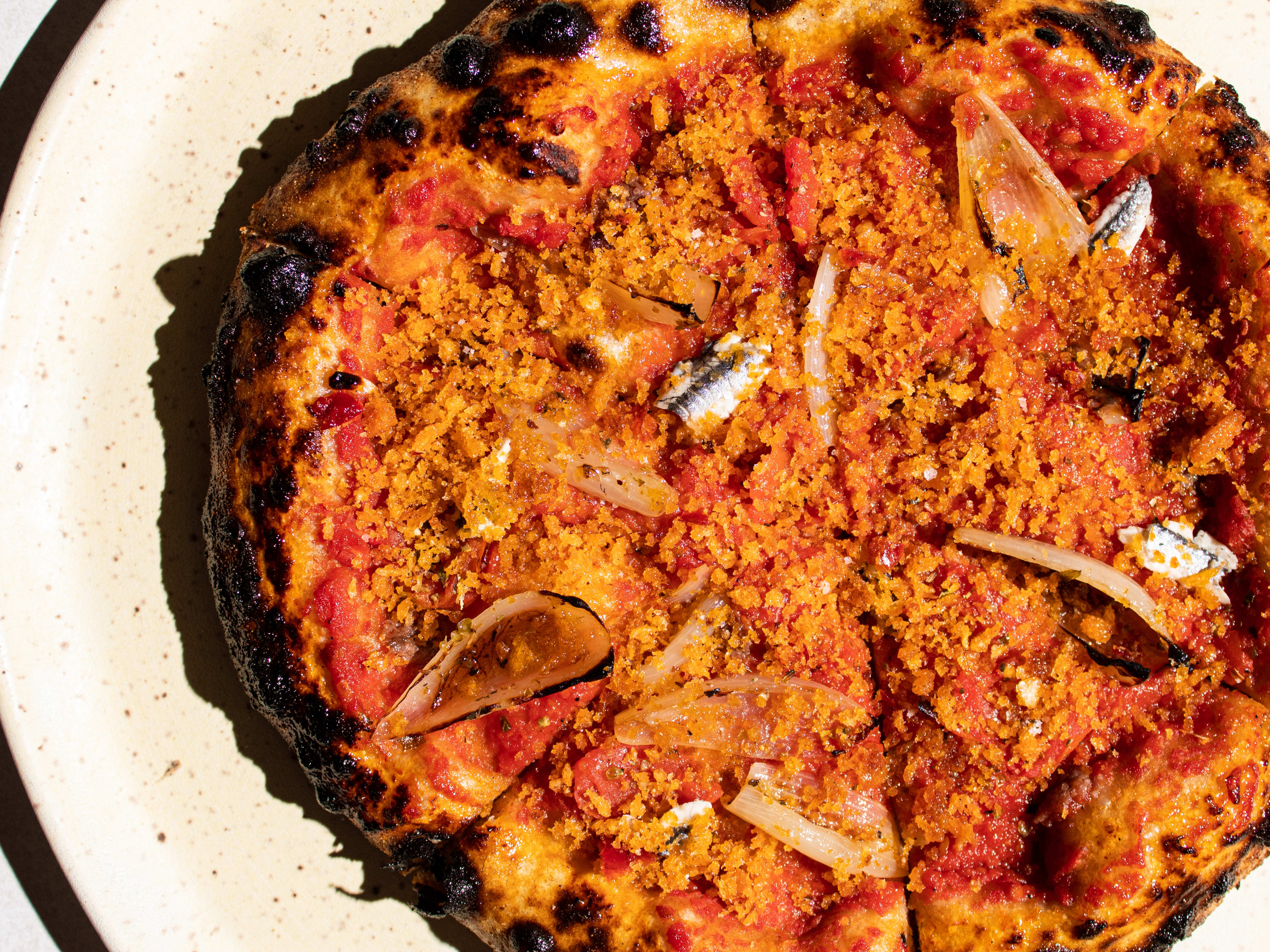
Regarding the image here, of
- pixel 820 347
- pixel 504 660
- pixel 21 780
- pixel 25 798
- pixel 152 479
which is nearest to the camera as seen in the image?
pixel 504 660

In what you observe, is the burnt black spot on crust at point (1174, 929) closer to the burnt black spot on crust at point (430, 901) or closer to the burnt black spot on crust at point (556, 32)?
the burnt black spot on crust at point (430, 901)

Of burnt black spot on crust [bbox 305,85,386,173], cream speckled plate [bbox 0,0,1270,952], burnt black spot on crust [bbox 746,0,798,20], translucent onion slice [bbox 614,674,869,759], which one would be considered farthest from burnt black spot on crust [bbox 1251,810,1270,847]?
burnt black spot on crust [bbox 305,85,386,173]

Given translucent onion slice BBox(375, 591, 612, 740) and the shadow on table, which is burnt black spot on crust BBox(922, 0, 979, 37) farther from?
the shadow on table

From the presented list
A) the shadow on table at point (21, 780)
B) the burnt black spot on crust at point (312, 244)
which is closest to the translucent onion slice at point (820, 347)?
the burnt black spot on crust at point (312, 244)

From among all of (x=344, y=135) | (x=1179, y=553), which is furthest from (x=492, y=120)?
(x=1179, y=553)

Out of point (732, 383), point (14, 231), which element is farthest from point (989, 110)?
point (14, 231)

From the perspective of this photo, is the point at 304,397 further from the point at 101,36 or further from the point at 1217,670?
the point at 1217,670

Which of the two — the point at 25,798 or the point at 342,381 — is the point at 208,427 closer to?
the point at 342,381
